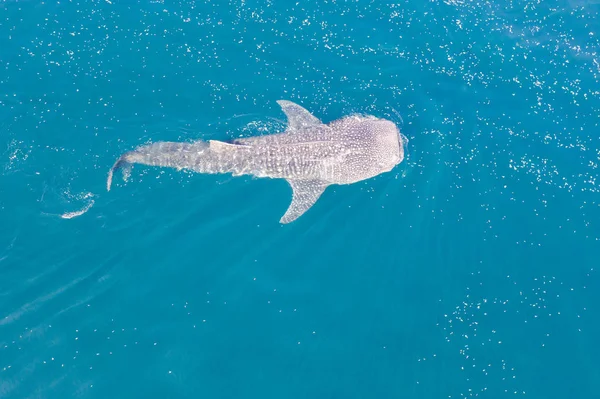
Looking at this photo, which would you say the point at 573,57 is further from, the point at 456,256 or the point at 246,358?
the point at 246,358

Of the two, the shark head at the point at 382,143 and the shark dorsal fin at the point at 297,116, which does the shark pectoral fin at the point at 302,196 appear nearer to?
the shark head at the point at 382,143

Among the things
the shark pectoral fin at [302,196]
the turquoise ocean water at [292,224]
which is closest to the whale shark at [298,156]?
the shark pectoral fin at [302,196]

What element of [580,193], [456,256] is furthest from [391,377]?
[580,193]

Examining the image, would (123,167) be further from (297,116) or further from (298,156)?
(297,116)

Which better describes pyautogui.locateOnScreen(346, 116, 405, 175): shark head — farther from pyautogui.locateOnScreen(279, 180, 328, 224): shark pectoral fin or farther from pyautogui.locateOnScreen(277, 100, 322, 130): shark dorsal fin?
pyautogui.locateOnScreen(279, 180, 328, 224): shark pectoral fin

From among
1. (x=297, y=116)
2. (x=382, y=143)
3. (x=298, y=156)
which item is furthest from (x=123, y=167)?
(x=382, y=143)
